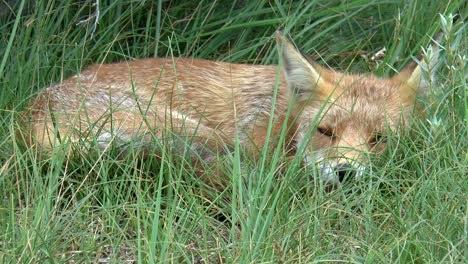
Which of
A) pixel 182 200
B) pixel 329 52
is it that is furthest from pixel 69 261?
pixel 329 52

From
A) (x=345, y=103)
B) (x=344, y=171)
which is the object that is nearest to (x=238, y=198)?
(x=344, y=171)

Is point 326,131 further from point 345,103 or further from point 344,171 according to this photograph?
point 344,171

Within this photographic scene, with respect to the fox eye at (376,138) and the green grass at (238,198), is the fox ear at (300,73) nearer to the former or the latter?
the fox eye at (376,138)

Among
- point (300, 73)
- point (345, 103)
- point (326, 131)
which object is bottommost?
point (326, 131)

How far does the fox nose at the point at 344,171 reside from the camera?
14.6ft

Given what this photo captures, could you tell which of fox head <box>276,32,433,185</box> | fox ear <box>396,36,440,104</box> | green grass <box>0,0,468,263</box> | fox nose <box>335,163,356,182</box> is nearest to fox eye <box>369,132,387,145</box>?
fox head <box>276,32,433,185</box>

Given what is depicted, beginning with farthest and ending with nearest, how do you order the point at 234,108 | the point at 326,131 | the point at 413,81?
the point at 413,81, the point at 326,131, the point at 234,108

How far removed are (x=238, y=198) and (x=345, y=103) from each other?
1.31 metres

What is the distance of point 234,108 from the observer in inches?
194

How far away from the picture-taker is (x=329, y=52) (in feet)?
21.2

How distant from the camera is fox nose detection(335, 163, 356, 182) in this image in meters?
4.44

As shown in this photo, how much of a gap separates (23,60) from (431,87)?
256 centimetres

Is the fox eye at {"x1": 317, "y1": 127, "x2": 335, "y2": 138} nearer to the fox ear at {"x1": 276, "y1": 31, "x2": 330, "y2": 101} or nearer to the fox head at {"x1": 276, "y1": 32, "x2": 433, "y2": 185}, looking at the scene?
the fox head at {"x1": 276, "y1": 32, "x2": 433, "y2": 185}

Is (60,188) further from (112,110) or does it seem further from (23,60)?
(23,60)
